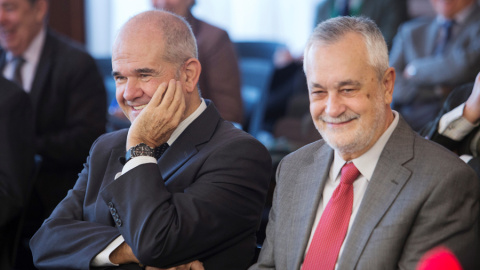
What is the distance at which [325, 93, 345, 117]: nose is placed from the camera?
180 centimetres

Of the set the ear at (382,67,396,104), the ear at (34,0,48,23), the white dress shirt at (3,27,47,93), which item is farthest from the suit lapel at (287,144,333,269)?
the ear at (34,0,48,23)

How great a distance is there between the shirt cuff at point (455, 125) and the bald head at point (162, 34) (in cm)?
88

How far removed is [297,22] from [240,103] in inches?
148

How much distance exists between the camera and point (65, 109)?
3.48 metres

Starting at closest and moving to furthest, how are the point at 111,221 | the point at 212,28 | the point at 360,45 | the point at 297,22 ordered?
the point at 360,45
the point at 111,221
the point at 212,28
the point at 297,22

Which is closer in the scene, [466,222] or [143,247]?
[466,222]

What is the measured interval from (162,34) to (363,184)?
0.79m

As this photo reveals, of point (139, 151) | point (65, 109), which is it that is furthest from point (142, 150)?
point (65, 109)

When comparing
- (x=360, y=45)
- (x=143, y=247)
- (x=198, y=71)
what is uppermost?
(x=360, y=45)

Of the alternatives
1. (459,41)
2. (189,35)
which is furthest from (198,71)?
(459,41)

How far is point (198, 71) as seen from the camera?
7.19ft

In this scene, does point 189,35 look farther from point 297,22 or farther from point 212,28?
point 297,22

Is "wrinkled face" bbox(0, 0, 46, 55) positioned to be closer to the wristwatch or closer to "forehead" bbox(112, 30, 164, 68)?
"forehead" bbox(112, 30, 164, 68)

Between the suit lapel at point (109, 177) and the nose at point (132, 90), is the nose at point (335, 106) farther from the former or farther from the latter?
the suit lapel at point (109, 177)
